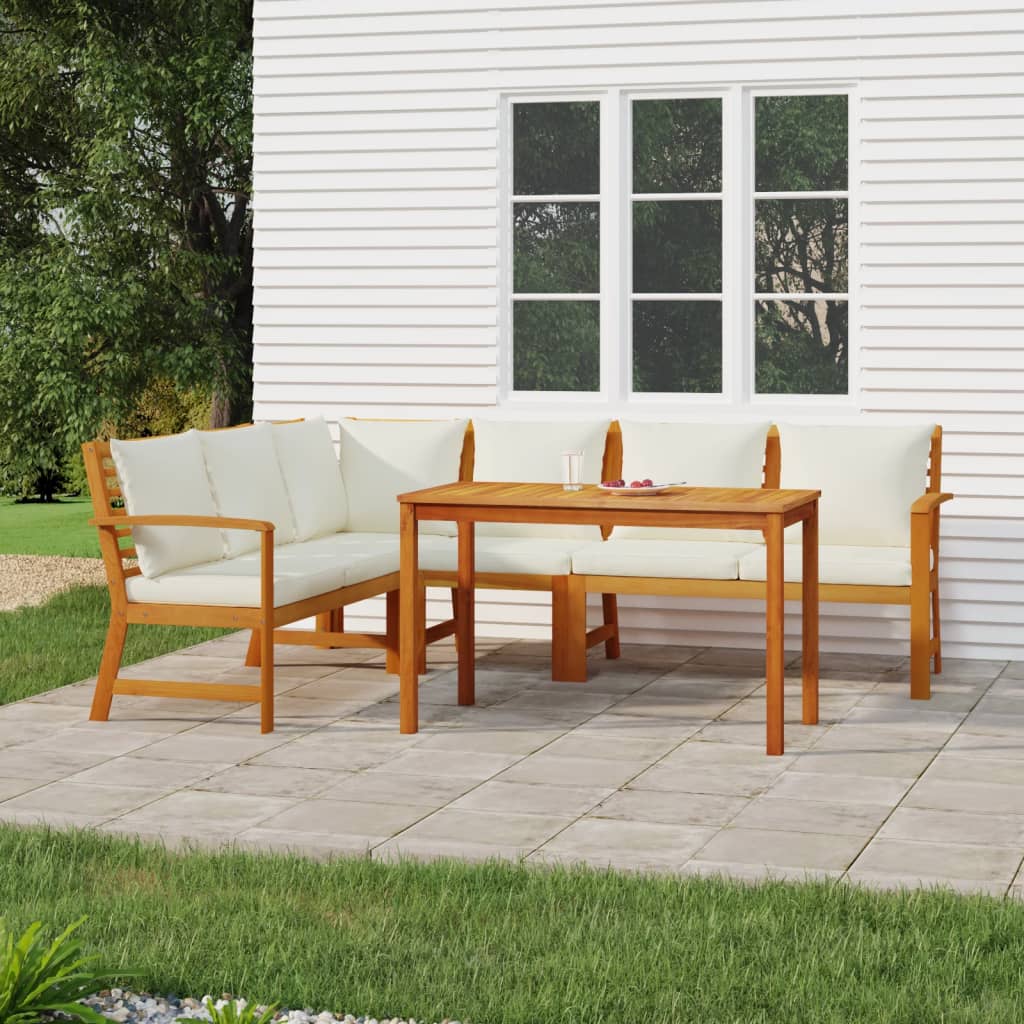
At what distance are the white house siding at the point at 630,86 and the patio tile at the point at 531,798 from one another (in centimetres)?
257

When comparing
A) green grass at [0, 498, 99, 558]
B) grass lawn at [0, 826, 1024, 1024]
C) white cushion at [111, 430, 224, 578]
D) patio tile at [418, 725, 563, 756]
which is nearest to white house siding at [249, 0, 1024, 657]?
white cushion at [111, 430, 224, 578]

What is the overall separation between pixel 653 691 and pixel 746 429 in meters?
1.17

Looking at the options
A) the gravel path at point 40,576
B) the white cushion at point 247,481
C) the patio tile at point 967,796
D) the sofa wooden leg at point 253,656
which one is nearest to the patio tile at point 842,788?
the patio tile at point 967,796

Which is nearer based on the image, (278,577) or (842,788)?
(842,788)

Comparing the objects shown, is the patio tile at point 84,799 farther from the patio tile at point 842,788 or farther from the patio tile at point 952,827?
the patio tile at point 952,827

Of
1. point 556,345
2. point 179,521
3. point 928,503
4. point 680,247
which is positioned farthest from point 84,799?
point 680,247

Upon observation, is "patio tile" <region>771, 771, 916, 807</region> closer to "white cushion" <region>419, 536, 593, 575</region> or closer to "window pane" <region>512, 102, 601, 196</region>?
"white cushion" <region>419, 536, 593, 575</region>

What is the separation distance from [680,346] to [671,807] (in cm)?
315

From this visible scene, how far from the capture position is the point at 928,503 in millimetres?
6508

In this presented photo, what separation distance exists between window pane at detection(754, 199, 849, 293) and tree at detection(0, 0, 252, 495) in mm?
5788

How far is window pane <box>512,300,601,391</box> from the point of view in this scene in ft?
25.5

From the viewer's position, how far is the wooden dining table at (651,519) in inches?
221

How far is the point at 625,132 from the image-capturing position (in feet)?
25.0

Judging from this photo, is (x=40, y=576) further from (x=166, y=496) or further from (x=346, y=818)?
(x=346, y=818)
